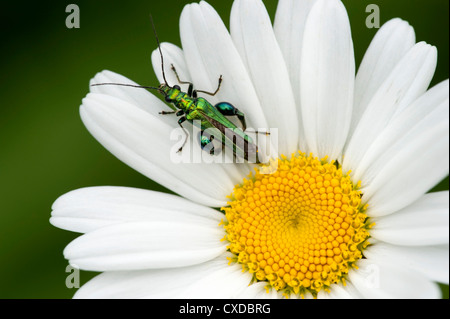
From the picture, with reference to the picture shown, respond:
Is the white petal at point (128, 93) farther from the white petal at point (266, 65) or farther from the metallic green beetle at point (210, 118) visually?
the white petal at point (266, 65)

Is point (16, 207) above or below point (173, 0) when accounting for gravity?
below

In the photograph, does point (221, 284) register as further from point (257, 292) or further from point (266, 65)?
point (266, 65)

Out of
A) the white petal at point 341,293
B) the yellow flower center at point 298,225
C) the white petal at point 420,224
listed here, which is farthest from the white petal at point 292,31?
the white petal at point 341,293

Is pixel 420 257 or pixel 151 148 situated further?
pixel 151 148

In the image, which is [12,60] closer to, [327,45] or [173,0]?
[173,0]

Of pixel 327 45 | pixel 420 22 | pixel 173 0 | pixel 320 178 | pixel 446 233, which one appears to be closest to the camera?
pixel 446 233

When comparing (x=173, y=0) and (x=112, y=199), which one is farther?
(x=173, y=0)

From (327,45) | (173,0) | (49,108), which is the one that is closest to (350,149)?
(327,45)

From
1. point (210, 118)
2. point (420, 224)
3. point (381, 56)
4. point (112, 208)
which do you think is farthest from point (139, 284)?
point (381, 56)

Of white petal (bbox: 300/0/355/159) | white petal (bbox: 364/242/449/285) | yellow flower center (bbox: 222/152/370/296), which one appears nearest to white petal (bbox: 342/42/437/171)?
white petal (bbox: 300/0/355/159)
